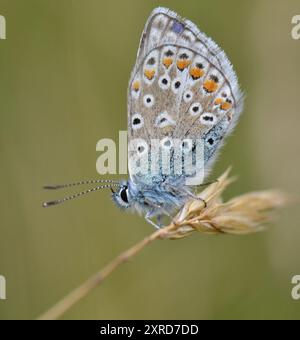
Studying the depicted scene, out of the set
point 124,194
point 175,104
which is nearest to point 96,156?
point 175,104

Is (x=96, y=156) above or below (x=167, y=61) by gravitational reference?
below

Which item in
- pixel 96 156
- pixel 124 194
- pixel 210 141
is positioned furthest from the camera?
pixel 96 156

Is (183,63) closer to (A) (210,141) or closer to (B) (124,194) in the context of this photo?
(A) (210,141)

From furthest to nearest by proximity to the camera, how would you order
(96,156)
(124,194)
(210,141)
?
(96,156)
(210,141)
(124,194)

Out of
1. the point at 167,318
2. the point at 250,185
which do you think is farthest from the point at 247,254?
the point at 167,318

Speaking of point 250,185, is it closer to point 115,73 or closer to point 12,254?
point 115,73

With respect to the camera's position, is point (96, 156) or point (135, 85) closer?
point (135, 85)
